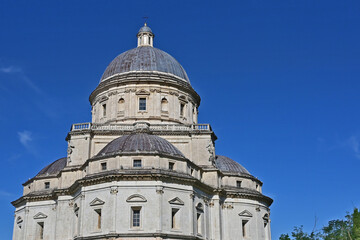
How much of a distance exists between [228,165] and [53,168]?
17.2 m

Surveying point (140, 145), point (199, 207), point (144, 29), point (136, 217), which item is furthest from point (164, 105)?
point (136, 217)

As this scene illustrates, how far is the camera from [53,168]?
1785 inches

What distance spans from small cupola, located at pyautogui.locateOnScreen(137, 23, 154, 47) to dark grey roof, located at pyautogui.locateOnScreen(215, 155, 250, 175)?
55.3 feet

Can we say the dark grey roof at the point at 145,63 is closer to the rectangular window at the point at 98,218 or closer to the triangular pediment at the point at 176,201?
the triangular pediment at the point at 176,201

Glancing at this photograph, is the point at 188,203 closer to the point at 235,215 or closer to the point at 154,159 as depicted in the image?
the point at 154,159

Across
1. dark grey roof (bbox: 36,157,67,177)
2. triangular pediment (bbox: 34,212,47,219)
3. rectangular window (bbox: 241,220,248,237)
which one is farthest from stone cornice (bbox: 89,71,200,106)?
rectangular window (bbox: 241,220,248,237)

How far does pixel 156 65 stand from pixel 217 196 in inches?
642

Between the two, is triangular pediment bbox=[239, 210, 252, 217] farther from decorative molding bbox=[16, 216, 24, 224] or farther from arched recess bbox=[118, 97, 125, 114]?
decorative molding bbox=[16, 216, 24, 224]

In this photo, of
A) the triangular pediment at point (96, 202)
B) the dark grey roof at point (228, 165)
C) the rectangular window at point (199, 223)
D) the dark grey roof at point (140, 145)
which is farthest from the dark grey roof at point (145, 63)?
the rectangular window at point (199, 223)

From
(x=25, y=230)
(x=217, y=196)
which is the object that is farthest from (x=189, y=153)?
(x=25, y=230)

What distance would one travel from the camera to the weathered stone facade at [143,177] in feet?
117

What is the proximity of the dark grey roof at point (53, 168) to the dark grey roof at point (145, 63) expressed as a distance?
10697 mm

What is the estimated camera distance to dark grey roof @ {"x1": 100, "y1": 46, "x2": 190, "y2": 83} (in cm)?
4953

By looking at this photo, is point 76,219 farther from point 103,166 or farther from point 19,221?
point 19,221
